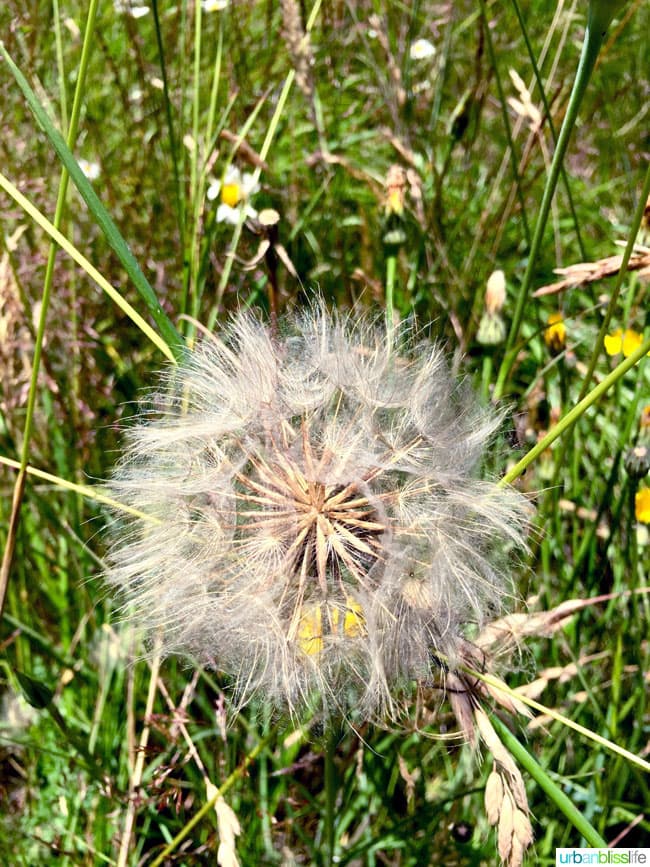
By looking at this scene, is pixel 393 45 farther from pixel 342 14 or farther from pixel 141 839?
pixel 141 839

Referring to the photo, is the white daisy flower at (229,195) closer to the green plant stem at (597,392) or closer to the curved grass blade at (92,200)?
the curved grass blade at (92,200)

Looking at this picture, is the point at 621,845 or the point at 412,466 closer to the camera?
the point at 412,466

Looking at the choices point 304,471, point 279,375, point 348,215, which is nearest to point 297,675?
point 304,471

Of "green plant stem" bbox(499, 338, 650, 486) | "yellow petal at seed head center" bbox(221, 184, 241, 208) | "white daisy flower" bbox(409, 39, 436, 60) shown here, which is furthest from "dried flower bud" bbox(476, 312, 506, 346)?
"white daisy flower" bbox(409, 39, 436, 60)

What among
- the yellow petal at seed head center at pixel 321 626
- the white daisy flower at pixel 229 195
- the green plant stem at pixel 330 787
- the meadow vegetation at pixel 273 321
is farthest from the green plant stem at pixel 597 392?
the white daisy flower at pixel 229 195

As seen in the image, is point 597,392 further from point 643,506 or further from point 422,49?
point 422,49
